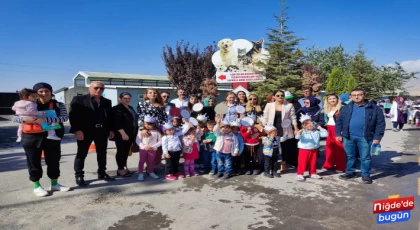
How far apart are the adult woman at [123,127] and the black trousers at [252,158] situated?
225cm

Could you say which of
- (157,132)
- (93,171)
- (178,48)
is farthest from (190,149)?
(178,48)

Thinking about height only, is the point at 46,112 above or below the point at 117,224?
above

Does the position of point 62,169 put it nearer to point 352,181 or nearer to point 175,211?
point 175,211

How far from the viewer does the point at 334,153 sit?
605cm

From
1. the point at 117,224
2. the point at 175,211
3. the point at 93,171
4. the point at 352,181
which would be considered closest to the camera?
the point at 117,224

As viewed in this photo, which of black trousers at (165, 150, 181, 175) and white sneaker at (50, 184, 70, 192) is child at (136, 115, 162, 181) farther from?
white sneaker at (50, 184, 70, 192)

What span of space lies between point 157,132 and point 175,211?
6.48ft

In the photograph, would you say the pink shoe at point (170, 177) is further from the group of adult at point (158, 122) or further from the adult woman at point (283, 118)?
the adult woman at point (283, 118)

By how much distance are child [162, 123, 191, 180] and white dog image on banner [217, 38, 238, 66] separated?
11.4 metres

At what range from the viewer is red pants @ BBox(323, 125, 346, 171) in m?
5.83

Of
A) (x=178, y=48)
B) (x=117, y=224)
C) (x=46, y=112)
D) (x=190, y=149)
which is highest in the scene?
(x=178, y=48)

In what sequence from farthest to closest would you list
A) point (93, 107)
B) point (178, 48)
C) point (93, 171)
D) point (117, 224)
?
1. point (178, 48)
2. point (93, 171)
3. point (93, 107)
4. point (117, 224)

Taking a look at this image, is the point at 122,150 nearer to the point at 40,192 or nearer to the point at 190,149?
the point at 190,149

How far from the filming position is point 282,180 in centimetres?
520
